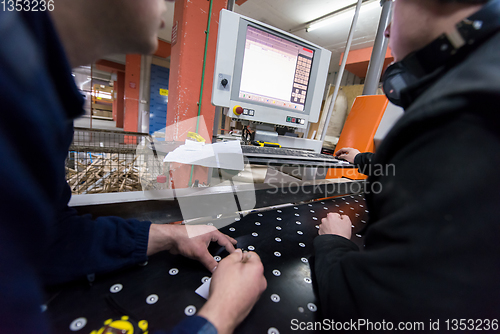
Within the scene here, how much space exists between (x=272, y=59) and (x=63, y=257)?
1274 millimetres

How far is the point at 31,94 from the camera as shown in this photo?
0.69 ft

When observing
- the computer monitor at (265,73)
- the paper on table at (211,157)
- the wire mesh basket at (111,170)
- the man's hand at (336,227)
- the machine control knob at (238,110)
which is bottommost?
the wire mesh basket at (111,170)

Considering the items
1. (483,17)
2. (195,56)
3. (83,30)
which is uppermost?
(195,56)

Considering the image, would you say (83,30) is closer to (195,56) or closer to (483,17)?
(483,17)

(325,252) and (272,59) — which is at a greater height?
(272,59)

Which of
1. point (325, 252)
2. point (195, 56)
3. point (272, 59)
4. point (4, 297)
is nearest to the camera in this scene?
point (4, 297)

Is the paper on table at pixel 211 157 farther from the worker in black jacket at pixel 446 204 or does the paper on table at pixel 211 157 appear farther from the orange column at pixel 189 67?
the orange column at pixel 189 67

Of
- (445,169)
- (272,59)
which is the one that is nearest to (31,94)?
(445,169)

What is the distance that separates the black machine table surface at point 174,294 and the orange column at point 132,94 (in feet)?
25.8

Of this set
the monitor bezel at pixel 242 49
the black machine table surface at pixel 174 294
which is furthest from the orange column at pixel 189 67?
the black machine table surface at pixel 174 294

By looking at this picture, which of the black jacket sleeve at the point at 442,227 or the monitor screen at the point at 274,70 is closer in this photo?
the black jacket sleeve at the point at 442,227

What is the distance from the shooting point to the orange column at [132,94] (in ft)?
23.0

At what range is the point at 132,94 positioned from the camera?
23.6 feet

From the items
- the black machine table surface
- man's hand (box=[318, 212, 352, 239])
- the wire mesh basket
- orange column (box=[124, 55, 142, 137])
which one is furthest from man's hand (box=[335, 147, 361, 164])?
orange column (box=[124, 55, 142, 137])
